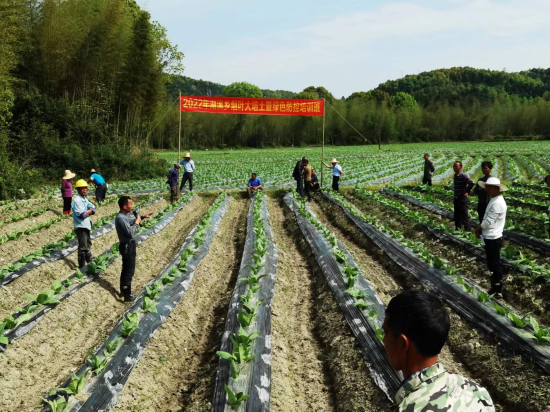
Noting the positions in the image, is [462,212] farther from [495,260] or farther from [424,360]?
[424,360]

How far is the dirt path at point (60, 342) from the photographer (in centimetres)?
438

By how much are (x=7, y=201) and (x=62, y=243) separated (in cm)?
739

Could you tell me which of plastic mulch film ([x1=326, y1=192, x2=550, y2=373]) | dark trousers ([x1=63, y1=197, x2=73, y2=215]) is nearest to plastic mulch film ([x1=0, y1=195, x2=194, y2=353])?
dark trousers ([x1=63, y1=197, x2=73, y2=215])

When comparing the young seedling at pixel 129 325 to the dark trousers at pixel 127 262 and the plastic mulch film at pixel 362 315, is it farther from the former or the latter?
the plastic mulch film at pixel 362 315

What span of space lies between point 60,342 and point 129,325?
117 centimetres

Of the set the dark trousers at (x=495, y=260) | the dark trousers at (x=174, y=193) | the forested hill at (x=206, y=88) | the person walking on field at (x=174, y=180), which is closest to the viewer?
the dark trousers at (x=495, y=260)

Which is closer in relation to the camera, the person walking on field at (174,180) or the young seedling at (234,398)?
the young seedling at (234,398)

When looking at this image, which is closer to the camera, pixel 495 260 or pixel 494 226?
pixel 494 226

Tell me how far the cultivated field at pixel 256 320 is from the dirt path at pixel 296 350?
2 centimetres

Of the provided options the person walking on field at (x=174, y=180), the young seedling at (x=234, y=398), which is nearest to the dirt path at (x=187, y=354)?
the young seedling at (x=234, y=398)

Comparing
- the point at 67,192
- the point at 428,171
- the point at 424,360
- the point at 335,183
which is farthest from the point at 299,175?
the point at 424,360

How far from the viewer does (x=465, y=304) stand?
223 inches

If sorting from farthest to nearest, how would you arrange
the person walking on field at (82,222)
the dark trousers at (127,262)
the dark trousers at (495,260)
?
the person walking on field at (82,222), the dark trousers at (127,262), the dark trousers at (495,260)

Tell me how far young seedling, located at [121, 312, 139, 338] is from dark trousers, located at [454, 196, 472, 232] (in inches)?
293
